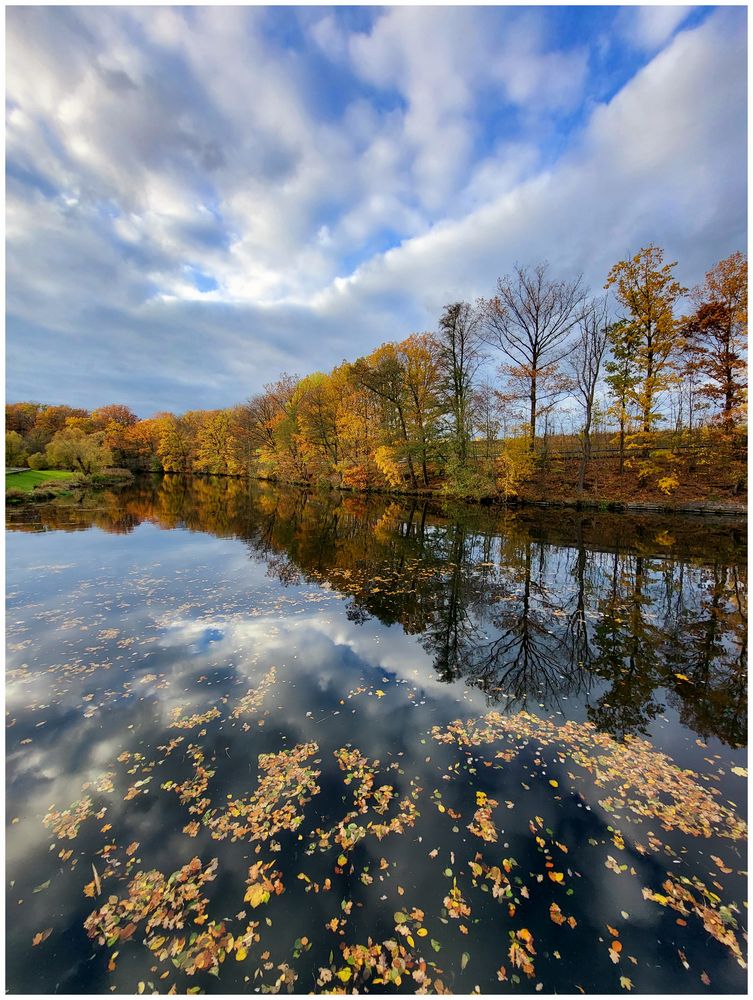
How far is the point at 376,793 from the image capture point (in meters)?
4.34

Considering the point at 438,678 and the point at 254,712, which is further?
the point at 438,678

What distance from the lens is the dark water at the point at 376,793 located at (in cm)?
292

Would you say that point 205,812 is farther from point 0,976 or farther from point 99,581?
point 99,581

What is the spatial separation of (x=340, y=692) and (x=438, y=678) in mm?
1828

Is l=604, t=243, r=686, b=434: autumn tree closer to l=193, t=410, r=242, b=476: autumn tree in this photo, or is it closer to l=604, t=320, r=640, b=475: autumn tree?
l=604, t=320, r=640, b=475: autumn tree

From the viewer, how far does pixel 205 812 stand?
409 centimetres

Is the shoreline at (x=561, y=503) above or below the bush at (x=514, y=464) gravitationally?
below

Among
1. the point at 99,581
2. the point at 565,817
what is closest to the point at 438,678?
the point at 565,817

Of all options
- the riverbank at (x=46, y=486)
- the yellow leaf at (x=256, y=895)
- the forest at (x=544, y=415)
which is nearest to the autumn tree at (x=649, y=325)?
the forest at (x=544, y=415)

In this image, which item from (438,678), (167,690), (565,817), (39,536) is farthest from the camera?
(39,536)

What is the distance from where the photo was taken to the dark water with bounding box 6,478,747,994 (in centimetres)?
292

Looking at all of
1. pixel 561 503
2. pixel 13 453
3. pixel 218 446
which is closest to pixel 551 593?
pixel 561 503

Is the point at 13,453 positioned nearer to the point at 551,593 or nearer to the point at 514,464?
the point at 514,464

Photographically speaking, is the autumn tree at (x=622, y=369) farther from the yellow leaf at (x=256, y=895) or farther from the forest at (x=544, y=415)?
the yellow leaf at (x=256, y=895)
